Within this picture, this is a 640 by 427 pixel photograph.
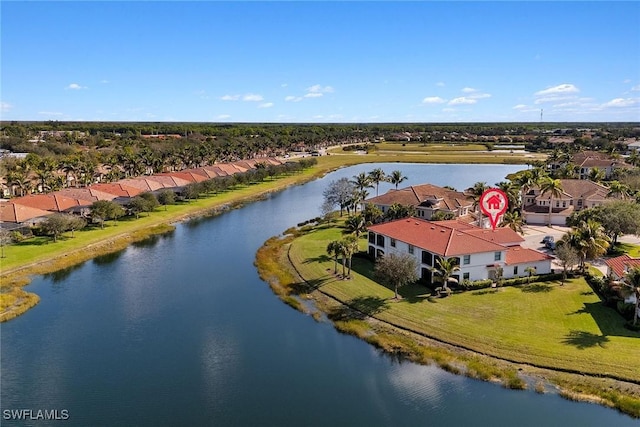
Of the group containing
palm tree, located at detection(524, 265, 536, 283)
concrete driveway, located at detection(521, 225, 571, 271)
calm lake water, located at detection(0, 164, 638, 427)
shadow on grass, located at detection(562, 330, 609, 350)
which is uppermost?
palm tree, located at detection(524, 265, 536, 283)

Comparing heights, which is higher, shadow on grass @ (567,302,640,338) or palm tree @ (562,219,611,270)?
palm tree @ (562,219,611,270)

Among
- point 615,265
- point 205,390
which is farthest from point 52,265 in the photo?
point 615,265

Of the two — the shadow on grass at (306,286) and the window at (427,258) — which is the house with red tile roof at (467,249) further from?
the shadow on grass at (306,286)

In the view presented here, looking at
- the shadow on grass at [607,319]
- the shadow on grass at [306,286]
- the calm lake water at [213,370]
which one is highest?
the shadow on grass at [607,319]

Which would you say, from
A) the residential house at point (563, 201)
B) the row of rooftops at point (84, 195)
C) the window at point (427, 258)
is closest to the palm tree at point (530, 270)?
the window at point (427, 258)

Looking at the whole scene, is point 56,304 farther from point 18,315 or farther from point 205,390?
point 205,390

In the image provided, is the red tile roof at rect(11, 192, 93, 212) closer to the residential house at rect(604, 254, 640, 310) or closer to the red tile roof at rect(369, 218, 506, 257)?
the red tile roof at rect(369, 218, 506, 257)

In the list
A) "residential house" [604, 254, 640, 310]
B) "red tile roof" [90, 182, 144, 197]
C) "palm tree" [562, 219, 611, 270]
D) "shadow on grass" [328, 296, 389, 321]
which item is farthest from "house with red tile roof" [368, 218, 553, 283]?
"red tile roof" [90, 182, 144, 197]
